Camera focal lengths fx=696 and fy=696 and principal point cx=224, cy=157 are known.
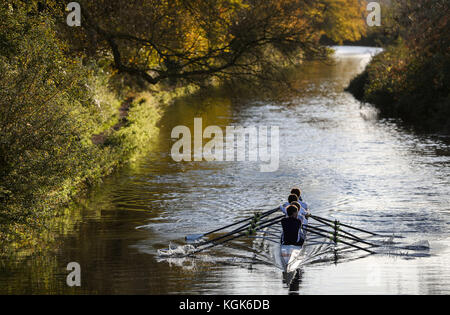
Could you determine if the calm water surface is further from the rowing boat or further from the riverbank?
the riverbank

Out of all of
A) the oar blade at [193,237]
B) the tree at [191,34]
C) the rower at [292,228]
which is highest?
the tree at [191,34]

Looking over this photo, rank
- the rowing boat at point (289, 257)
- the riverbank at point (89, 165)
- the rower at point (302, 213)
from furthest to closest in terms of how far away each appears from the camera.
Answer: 1. the rower at point (302, 213)
2. the riverbank at point (89, 165)
3. the rowing boat at point (289, 257)

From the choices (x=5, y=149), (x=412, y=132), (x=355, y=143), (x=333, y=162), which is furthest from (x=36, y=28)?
(x=412, y=132)

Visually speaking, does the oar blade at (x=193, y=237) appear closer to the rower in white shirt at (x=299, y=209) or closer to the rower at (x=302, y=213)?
the rower in white shirt at (x=299, y=209)

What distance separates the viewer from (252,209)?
21.0 metres

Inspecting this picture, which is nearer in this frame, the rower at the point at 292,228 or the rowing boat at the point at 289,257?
the rowing boat at the point at 289,257

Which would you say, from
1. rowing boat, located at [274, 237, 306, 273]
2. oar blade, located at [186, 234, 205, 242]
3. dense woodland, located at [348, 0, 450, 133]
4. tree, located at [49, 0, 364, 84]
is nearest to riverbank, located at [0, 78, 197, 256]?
tree, located at [49, 0, 364, 84]

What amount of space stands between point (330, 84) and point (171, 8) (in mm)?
38002

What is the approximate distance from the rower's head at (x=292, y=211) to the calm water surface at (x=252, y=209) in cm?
120

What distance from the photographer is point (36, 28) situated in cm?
1809

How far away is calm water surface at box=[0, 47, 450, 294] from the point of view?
14.1 meters

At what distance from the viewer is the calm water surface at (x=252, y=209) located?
14.1m

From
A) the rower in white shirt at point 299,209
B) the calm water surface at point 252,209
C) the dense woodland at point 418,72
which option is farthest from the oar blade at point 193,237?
the dense woodland at point 418,72
